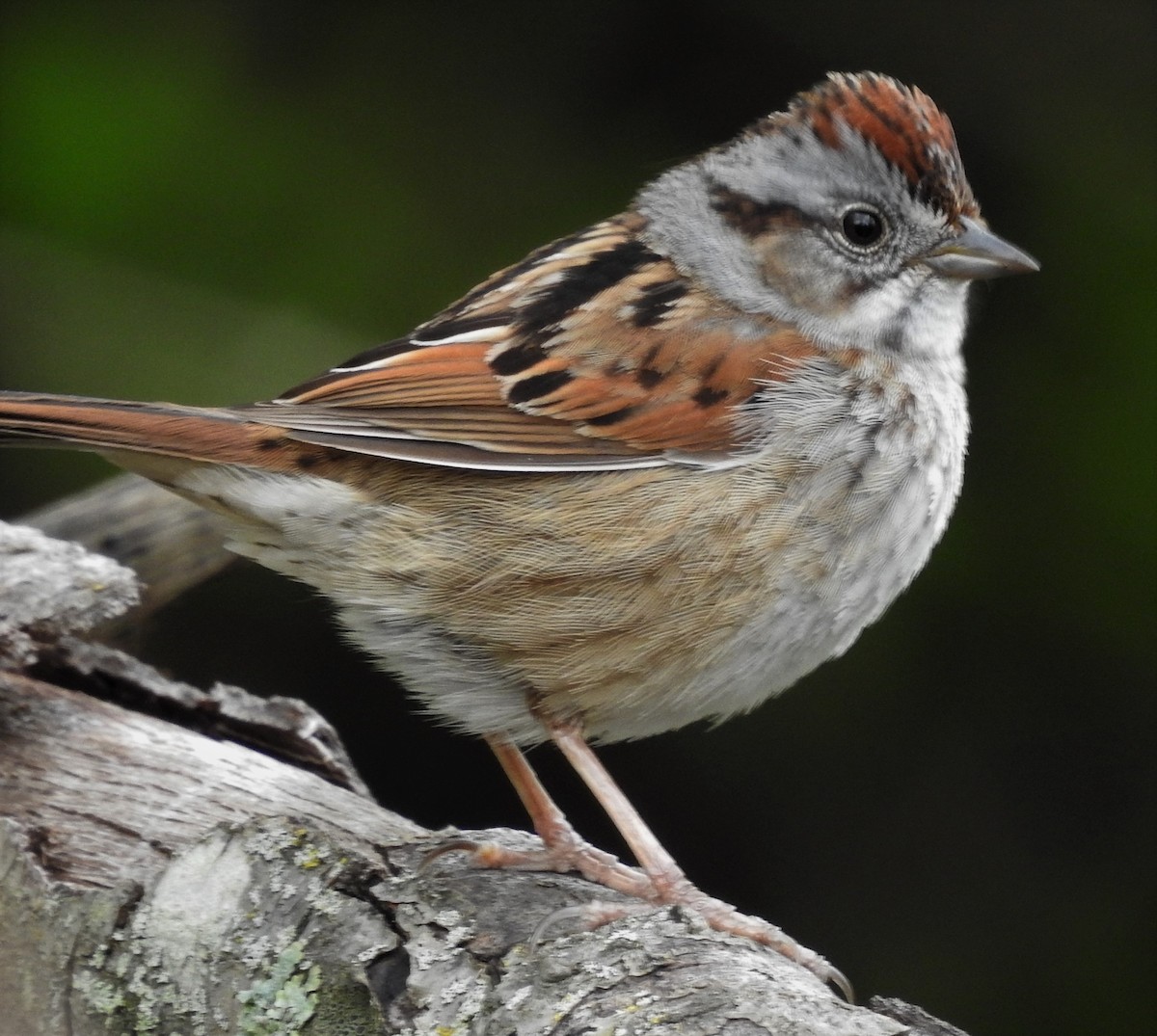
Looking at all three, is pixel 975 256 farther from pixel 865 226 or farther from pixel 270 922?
pixel 270 922

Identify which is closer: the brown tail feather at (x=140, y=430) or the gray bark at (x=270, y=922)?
the gray bark at (x=270, y=922)

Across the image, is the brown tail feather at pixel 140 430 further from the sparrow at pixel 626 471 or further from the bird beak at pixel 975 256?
the bird beak at pixel 975 256

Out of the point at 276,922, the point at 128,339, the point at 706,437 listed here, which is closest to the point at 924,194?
the point at 706,437

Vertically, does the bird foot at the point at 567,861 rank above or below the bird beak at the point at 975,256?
below

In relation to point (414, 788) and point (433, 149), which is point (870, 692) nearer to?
point (414, 788)

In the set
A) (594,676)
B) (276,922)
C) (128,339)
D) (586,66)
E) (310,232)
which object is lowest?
(276,922)

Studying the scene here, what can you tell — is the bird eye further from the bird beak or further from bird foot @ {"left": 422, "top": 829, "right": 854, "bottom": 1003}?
bird foot @ {"left": 422, "top": 829, "right": 854, "bottom": 1003}

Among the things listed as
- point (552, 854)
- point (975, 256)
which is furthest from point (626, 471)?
point (975, 256)

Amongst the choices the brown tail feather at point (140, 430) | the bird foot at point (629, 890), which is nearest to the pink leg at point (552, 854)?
the bird foot at point (629, 890)
